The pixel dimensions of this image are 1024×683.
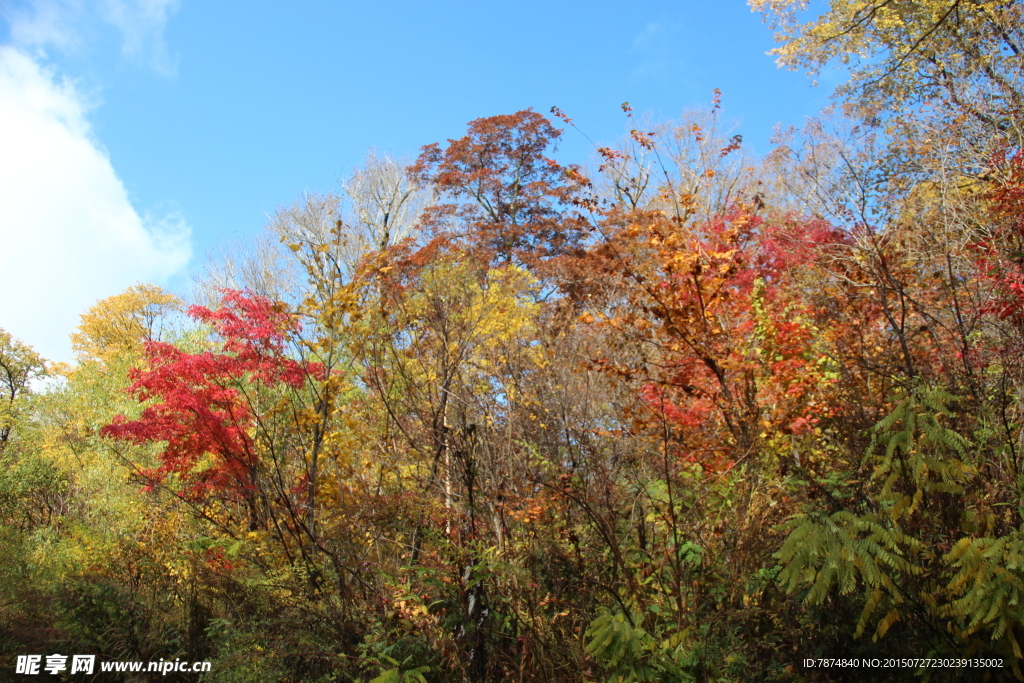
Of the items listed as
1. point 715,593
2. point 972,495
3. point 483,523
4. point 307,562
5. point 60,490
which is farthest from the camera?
point 60,490

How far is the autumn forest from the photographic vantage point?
3141 millimetres

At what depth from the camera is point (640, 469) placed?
562 centimetres

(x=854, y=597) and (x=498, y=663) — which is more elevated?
(x=854, y=597)

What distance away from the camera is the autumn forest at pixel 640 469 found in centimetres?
314

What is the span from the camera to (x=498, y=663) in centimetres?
381

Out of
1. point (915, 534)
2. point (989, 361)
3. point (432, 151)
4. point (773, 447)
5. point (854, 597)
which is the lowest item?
point (854, 597)

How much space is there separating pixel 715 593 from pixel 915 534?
1024mm

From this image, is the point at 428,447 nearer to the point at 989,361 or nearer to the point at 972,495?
the point at 972,495

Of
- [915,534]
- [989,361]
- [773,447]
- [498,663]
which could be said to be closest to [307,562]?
[498,663]

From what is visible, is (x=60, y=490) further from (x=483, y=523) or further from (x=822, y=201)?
(x=822, y=201)

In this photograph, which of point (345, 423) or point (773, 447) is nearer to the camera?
point (773, 447)

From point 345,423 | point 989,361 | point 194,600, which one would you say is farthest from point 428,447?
point 989,361

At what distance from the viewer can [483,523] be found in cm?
432

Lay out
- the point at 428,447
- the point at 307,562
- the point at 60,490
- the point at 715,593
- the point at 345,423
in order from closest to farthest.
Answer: the point at 715,593 → the point at 307,562 → the point at 428,447 → the point at 345,423 → the point at 60,490
